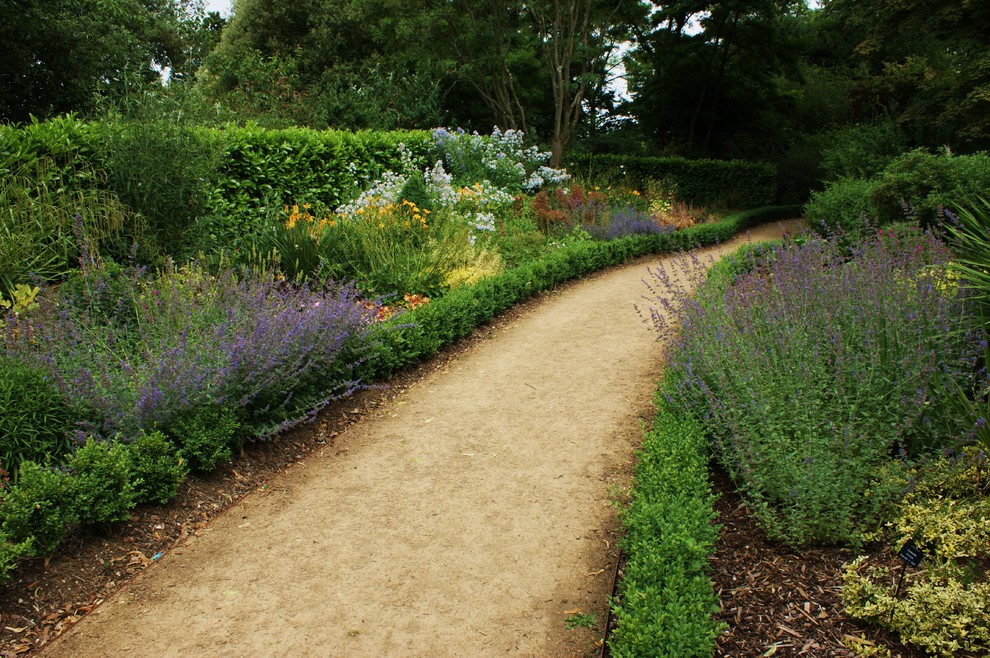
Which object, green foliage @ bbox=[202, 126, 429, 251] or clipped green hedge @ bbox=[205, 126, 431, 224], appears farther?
clipped green hedge @ bbox=[205, 126, 431, 224]

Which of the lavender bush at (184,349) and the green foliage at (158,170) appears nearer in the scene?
the lavender bush at (184,349)

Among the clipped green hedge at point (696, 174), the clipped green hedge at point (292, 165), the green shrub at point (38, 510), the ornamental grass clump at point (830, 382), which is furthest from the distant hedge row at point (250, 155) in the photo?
the clipped green hedge at point (696, 174)

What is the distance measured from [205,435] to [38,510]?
98 centimetres

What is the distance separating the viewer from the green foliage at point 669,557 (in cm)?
244

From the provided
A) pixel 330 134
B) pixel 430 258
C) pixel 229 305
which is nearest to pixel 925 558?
pixel 229 305

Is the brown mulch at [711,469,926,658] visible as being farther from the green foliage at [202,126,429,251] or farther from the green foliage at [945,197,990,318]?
the green foliage at [202,126,429,251]

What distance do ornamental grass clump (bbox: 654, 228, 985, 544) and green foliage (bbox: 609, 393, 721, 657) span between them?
0.93 ft

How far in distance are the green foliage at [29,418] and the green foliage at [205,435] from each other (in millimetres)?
588

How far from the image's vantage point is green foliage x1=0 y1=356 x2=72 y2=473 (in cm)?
369

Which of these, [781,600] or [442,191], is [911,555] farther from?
[442,191]

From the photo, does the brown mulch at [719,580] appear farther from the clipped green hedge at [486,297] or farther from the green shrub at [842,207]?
the green shrub at [842,207]

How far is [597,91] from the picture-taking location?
26.4 m

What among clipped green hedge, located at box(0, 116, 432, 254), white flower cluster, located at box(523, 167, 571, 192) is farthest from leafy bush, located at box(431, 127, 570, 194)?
clipped green hedge, located at box(0, 116, 432, 254)

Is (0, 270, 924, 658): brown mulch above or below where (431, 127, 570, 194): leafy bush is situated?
below
